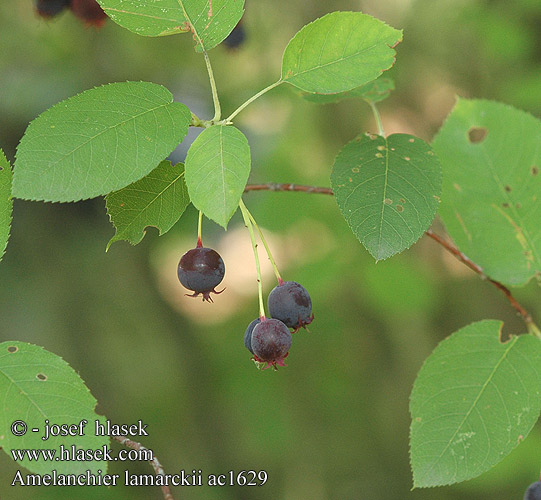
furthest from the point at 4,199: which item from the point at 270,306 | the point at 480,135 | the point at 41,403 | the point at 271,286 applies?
the point at 271,286

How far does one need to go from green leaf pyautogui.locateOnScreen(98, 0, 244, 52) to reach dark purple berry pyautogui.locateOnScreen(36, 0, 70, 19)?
70 centimetres

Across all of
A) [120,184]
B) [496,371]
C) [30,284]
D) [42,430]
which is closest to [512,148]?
[496,371]

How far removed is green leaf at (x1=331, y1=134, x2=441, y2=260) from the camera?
0.94m

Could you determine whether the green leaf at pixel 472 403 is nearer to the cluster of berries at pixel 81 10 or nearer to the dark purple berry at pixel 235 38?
the dark purple berry at pixel 235 38

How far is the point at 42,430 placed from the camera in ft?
2.77

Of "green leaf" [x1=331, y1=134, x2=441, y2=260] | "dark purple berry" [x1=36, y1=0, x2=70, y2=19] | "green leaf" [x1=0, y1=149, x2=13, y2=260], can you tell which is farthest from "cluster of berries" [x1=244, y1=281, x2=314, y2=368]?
"dark purple berry" [x1=36, y1=0, x2=70, y2=19]

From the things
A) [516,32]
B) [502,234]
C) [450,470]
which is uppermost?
[516,32]

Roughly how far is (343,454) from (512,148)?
3.03 metres

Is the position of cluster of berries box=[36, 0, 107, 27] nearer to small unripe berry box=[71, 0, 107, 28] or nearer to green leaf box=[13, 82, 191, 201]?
small unripe berry box=[71, 0, 107, 28]

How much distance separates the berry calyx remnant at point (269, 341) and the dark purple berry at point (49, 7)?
39.7 inches

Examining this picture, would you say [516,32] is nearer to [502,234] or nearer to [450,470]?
[502,234]

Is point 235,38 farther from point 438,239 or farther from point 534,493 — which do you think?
point 534,493

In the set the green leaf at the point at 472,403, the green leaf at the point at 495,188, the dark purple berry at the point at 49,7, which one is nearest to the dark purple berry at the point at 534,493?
the green leaf at the point at 472,403

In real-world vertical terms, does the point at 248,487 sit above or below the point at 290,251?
below
